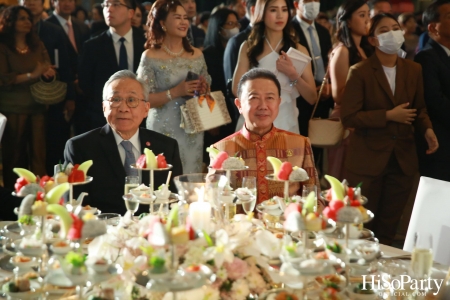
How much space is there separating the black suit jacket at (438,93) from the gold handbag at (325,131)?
0.56 metres

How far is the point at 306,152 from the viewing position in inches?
129

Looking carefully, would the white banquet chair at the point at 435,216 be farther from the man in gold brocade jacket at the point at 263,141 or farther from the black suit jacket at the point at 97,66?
the black suit jacket at the point at 97,66

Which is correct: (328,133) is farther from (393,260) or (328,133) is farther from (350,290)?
(350,290)

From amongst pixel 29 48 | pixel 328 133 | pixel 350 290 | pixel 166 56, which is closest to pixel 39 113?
pixel 29 48

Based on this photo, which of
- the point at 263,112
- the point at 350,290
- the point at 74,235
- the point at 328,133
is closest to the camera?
the point at 74,235

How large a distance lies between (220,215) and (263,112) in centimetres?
110

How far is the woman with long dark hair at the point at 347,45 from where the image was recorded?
4.69 m

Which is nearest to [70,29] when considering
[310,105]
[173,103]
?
[173,103]

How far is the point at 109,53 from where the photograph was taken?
16.6 ft

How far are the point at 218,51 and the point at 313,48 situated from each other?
31.5 inches

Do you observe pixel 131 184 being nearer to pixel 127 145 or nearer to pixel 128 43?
pixel 127 145

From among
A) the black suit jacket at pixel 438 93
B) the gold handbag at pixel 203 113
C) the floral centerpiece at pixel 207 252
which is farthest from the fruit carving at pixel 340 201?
the black suit jacket at pixel 438 93

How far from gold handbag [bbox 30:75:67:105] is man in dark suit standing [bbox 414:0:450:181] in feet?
9.53

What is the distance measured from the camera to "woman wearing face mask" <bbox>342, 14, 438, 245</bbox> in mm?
4207
